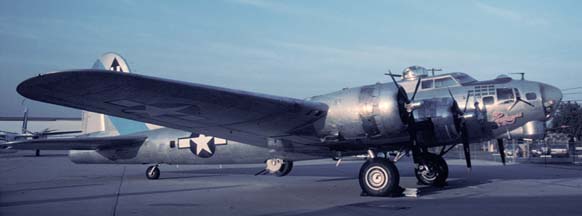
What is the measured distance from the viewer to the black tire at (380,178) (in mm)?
9242

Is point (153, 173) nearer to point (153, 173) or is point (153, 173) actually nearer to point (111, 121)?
point (153, 173)

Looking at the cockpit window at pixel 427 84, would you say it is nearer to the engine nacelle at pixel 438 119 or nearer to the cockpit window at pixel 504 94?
the engine nacelle at pixel 438 119

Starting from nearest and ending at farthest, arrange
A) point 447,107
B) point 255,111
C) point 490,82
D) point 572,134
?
1. point 255,111
2. point 447,107
3. point 490,82
4. point 572,134

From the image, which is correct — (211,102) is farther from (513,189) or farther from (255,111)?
(513,189)

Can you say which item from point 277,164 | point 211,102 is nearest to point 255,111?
point 211,102

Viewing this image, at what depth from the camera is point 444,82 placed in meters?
10.3

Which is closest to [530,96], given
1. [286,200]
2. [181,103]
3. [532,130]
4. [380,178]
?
[532,130]

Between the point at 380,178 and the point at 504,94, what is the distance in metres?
3.08

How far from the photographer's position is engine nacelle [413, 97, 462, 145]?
926 centimetres

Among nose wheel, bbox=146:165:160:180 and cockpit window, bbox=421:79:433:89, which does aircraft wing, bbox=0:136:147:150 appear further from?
cockpit window, bbox=421:79:433:89

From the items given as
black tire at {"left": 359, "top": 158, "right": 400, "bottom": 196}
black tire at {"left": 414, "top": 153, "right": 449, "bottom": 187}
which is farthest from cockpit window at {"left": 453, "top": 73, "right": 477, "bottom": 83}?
black tire at {"left": 359, "top": 158, "right": 400, "bottom": 196}

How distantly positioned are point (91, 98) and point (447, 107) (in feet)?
21.0

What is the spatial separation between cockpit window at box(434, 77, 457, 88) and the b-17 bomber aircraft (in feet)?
0.07

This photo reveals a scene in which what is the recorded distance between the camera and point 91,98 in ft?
24.1
